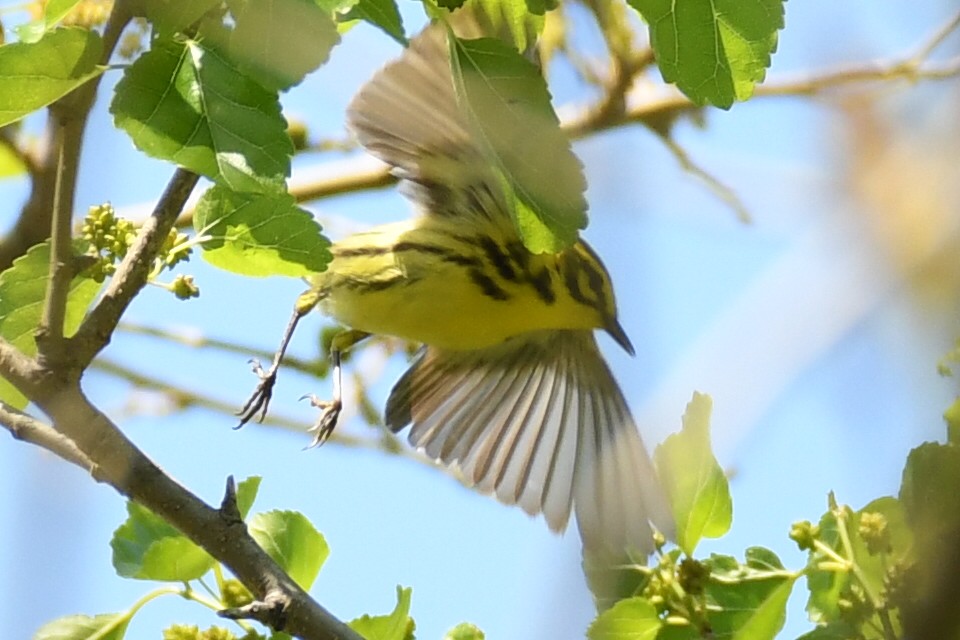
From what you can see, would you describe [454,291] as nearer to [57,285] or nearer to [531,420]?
[531,420]

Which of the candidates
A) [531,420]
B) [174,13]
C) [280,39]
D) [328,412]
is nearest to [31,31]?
[174,13]

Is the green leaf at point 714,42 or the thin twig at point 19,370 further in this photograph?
the thin twig at point 19,370

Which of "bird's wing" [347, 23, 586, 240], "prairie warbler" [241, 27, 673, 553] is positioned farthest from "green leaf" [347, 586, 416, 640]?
"prairie warbler" [241, 27, 673, 553]

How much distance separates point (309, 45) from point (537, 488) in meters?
1.94

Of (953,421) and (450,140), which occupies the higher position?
(450,140)

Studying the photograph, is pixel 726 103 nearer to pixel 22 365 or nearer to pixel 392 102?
pixel 22 365

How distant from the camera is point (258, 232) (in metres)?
1.88

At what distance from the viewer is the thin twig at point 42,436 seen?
66.6 inches

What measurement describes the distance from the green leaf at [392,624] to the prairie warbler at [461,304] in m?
1.12

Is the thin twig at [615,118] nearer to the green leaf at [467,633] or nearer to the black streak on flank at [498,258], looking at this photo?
the black streak on flank at [498,258]

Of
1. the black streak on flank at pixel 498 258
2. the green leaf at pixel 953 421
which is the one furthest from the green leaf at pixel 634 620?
the black streak on flank at pixel 498 258

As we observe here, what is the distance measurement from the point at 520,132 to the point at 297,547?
0.68 m

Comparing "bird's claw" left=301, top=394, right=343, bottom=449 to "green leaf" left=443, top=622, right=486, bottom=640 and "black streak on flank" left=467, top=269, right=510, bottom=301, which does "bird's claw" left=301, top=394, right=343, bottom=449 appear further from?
"green leaf" left=443, top=622, right=486, bottom=640

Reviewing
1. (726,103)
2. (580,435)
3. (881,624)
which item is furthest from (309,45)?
(580,435)
